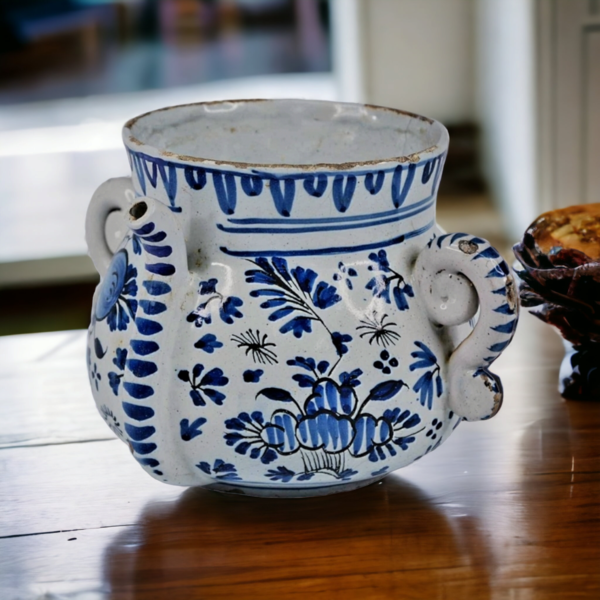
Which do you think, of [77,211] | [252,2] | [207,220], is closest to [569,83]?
[77,211]

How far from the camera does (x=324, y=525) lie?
52 cm

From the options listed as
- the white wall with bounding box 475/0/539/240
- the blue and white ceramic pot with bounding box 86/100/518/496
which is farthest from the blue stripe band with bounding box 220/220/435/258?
the white wall with bounding box 475/0/539/240

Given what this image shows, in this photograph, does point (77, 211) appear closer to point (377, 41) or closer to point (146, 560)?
point (377, 41)

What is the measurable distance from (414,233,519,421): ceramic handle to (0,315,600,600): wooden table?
2.8 inches

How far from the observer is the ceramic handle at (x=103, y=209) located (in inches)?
22.4

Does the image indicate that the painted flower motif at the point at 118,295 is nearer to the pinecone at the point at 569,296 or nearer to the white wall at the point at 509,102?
the pinecone at the point at 569,296

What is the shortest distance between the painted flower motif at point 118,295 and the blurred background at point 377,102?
A: 5.16ft

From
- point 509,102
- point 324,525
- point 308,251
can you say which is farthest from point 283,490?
point 509,102

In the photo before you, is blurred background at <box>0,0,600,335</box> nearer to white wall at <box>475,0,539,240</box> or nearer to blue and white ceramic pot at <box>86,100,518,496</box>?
white wall at <box>475,0,539,240</box>

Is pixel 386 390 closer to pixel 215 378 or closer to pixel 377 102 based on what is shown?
pixel 215 378

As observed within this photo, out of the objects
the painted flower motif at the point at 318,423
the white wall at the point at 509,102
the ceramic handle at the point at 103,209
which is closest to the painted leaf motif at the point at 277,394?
the painted flower motif at the point at 318,423

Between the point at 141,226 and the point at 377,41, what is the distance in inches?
74.3

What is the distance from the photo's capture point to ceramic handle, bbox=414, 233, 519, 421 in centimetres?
47

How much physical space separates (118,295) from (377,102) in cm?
187
